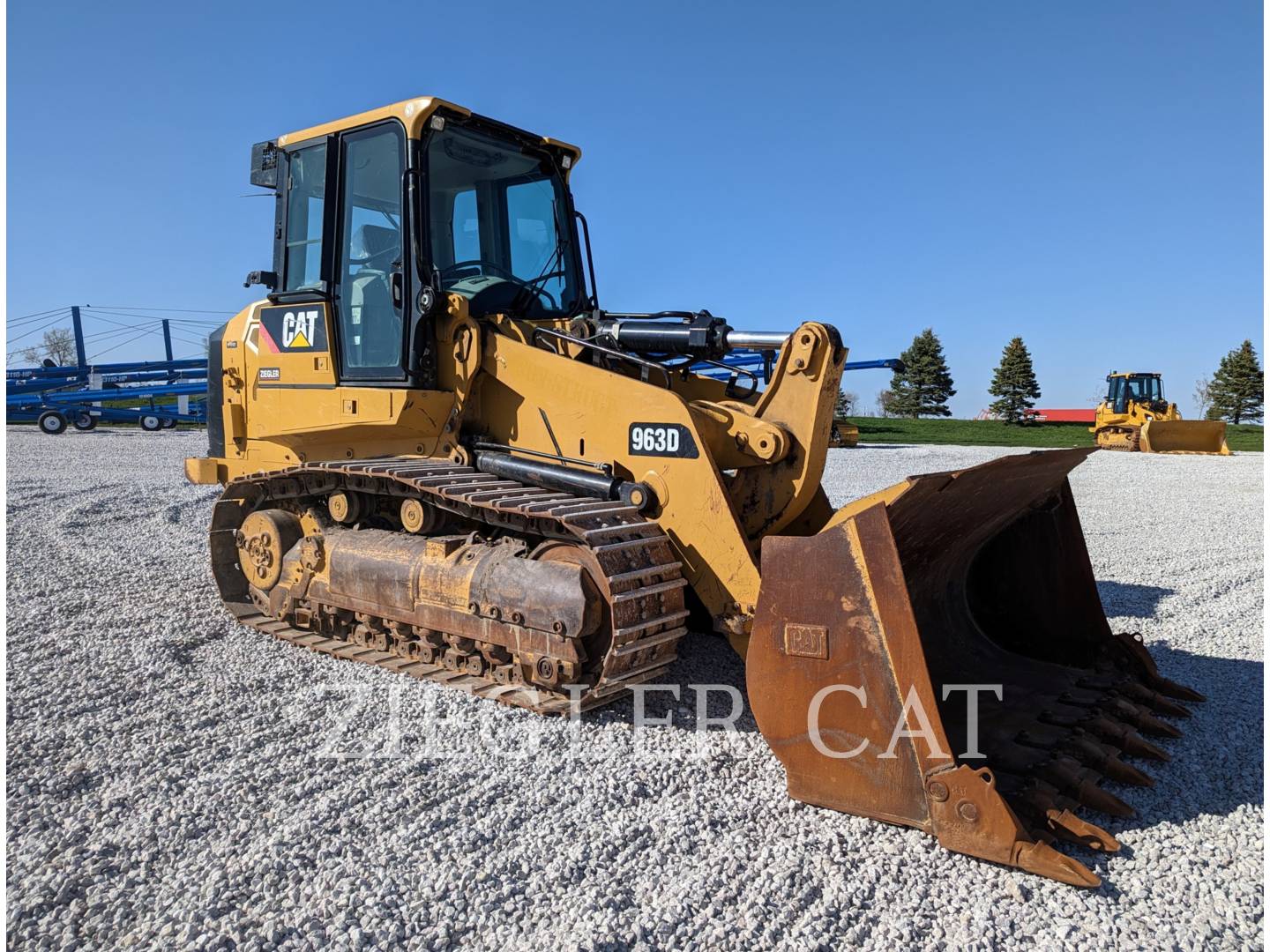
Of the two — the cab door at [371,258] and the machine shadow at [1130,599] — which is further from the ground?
the cab door at [371,258]

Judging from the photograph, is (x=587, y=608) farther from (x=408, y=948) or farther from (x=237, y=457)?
(x=237, y=457)

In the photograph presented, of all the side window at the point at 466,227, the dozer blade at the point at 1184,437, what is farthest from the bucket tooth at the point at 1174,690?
the dozer blade at the point at 1184,437

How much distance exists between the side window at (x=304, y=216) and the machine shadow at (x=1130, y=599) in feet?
18.7

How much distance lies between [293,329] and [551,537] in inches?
101

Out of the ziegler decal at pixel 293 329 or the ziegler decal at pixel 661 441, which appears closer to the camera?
the ziegler decal at pixel 661 441

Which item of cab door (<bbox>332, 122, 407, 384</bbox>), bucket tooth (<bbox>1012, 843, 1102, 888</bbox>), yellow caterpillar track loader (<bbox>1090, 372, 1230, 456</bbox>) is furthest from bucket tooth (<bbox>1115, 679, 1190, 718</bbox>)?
yellow caterpillar track loader (<bbox>1090, 372, 1230, 456</bbox>)

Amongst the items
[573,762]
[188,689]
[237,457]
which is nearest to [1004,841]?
[573,762]

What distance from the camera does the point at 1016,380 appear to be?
2005 inches

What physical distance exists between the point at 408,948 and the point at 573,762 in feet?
4.14

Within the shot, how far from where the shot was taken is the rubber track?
12.7 feet

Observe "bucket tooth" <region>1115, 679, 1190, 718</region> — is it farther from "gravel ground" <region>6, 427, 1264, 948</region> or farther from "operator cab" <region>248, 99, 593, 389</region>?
"operator cab" <region>248, 99, 593, 389</region>

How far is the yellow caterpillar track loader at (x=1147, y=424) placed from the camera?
2733cm

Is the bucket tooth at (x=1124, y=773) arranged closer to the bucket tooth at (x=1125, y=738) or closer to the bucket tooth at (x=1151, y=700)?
the bucket tooth at (x=1125, y=738)

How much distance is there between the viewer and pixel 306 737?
395cm
